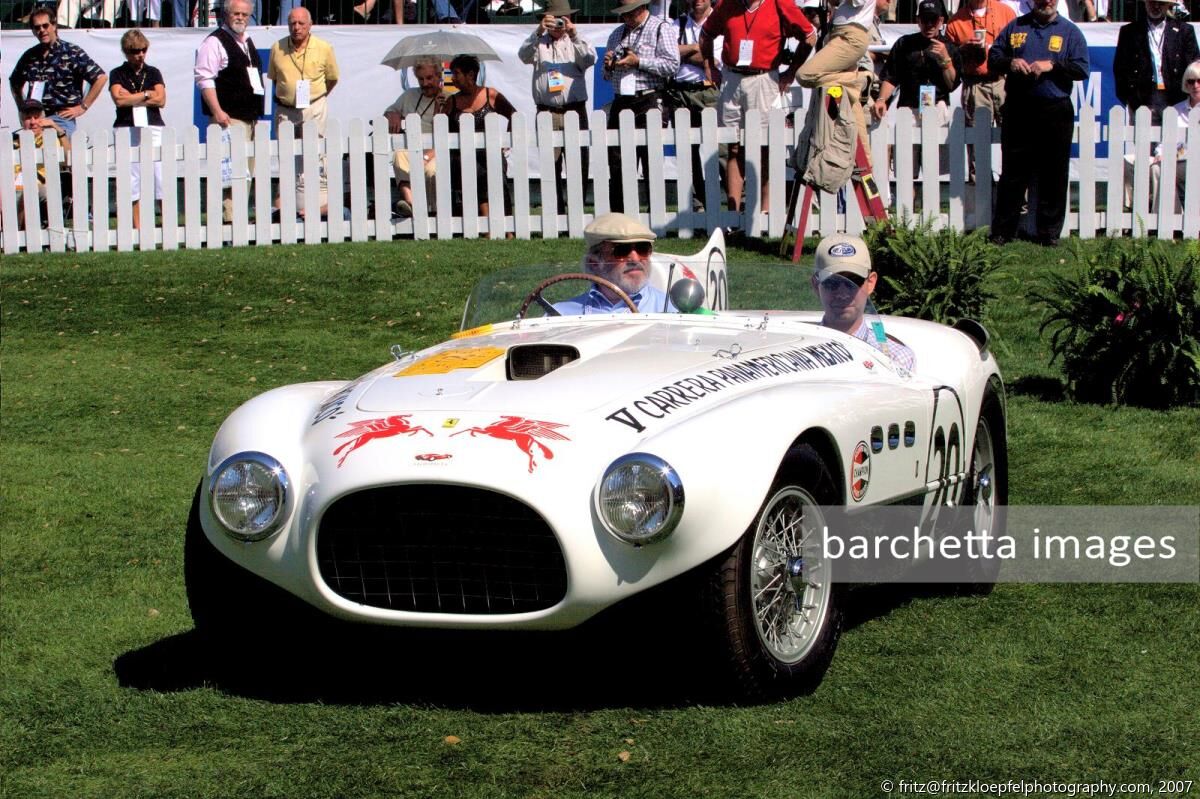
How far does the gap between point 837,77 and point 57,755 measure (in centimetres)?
1031

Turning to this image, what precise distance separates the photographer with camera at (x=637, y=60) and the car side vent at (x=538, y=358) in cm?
999

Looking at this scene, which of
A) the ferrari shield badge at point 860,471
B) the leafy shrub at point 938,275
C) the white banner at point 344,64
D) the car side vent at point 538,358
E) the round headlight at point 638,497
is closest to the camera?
the round headlight at point 638,497

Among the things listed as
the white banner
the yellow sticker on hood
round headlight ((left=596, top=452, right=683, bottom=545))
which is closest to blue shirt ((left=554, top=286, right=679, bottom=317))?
the yellow sticker on hood

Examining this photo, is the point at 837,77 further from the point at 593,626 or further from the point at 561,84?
the point at 593,626

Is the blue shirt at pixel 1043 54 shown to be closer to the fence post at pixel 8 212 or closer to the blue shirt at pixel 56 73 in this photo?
the fence post at pixel 8 212

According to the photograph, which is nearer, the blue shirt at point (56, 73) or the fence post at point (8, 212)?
the fence post at point (8, 212)

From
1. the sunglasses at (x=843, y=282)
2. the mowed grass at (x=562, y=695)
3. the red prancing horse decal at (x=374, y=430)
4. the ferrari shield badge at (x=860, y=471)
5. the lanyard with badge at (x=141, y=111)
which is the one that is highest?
the lanyard with badge at (x=141, y=111)

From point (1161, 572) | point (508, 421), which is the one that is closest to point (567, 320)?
point (508, 421)

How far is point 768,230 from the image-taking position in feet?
50.8

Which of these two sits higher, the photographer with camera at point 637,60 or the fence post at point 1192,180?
the photographer with camera at point 637,60

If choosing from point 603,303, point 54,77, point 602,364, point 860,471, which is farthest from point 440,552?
point 54,77

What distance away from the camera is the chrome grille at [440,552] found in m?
5.04

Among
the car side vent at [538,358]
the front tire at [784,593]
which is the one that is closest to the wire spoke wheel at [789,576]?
the front tire at [784,593]

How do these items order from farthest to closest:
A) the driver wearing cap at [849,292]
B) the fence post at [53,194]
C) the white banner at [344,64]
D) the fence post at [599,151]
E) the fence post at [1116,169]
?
the white banner at [344,64], the fence post at [53,194], the fence post at [599,151], the fence post at [1116,169], the driver wearing cap at [849,292]
